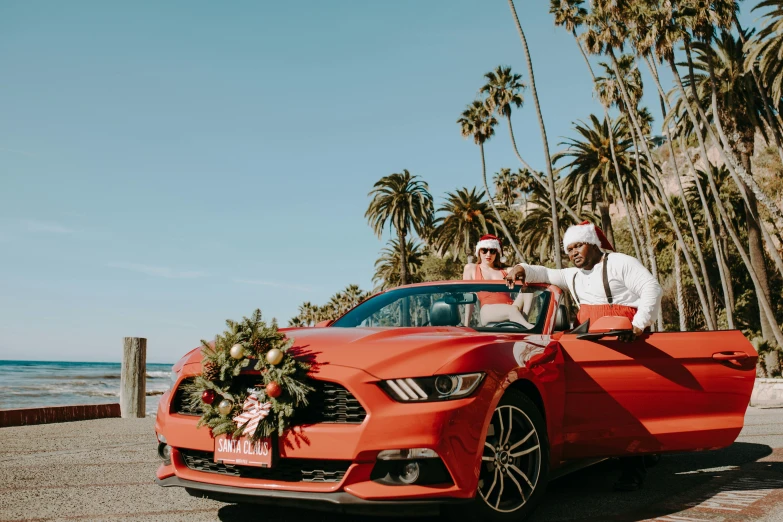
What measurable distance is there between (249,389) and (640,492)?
9.55 feet

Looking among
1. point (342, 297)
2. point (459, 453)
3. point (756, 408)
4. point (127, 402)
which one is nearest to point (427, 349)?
point (459, 453)

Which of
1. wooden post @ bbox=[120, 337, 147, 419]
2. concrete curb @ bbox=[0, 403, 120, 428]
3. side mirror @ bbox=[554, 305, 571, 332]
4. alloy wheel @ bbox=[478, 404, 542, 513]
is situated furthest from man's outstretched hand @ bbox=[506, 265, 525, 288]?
concrete curb @ bbox=[0, 403, 120, 428]

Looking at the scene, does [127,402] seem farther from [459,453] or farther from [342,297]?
[342,297]

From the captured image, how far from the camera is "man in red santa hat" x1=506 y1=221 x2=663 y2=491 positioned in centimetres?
531

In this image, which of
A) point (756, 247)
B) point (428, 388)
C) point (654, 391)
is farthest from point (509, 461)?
point (756, 247)

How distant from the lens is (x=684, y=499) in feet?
15.2

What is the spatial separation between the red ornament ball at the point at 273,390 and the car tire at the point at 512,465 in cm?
101

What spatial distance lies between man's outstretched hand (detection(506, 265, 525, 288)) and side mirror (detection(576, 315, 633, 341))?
0.75 metres

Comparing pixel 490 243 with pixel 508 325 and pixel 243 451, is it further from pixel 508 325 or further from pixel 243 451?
pixel 243 451

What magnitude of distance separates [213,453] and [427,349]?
1.23 meters

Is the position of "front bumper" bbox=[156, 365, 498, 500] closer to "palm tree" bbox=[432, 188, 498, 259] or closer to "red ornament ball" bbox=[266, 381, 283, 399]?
"red ornament ball" bbox=[266, 381, 283, 399]

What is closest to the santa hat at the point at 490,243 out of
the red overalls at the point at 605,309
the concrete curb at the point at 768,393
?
the red overalls at the point at 605,309

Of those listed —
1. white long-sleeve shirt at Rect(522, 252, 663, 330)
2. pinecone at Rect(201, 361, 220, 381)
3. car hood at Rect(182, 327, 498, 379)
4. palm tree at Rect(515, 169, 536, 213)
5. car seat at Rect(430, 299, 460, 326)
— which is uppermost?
palm tree at Rect(515, 169, 536, 213)

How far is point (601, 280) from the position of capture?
18.4 ft
